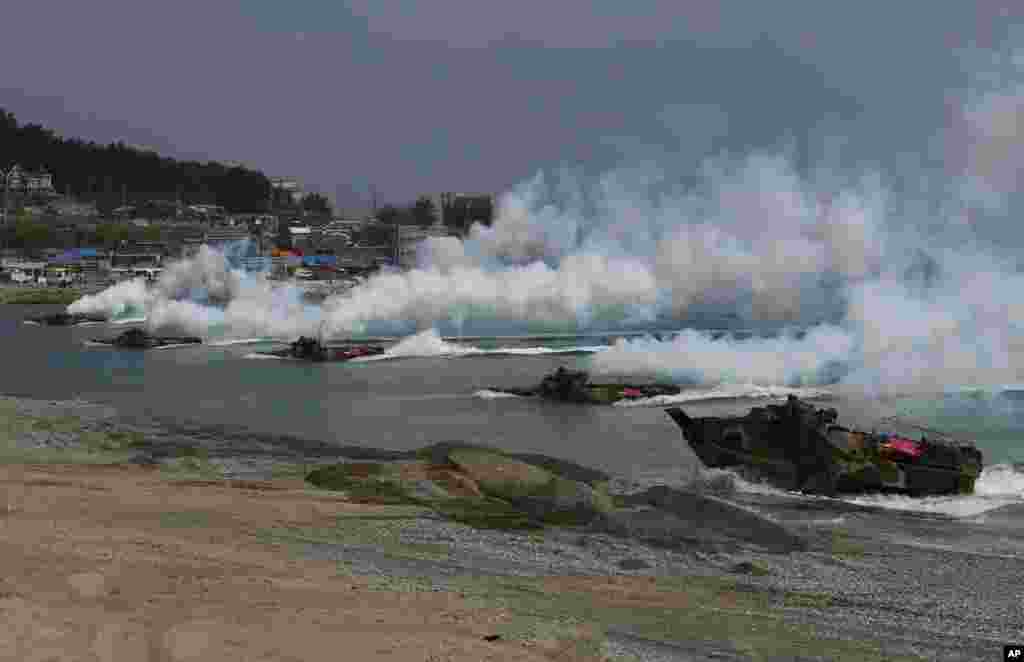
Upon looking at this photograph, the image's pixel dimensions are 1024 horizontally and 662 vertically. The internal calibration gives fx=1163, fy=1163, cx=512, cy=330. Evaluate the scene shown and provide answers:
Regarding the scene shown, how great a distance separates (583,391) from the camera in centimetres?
5450

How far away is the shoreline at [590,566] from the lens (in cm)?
1777

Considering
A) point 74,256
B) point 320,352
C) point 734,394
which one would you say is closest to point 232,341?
point 320,352

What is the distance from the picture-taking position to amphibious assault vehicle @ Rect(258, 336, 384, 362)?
76625mm

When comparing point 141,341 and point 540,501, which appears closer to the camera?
point 540,501

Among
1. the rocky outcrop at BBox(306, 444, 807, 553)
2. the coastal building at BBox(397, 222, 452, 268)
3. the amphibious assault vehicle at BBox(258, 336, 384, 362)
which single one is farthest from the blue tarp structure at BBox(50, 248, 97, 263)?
the rocky outcrop at BBox(306, 444, 807, 553)

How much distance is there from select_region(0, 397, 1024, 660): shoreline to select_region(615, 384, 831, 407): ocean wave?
21.9 meters

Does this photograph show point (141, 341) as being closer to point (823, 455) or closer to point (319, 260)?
point (823, 455)

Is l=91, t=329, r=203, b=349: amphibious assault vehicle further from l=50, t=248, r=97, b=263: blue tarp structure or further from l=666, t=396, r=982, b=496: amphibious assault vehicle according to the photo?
l=50, t=248, r=97, b=263: blue tarp structure

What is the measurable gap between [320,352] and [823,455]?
47.7m

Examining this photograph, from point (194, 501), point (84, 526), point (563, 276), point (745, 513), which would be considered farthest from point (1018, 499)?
point (563, 276)

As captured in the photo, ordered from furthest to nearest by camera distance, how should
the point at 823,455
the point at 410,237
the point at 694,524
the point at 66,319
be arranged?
the point at 410,237 → the point at 66,319 → the point at 823,455 → the point at 694,524

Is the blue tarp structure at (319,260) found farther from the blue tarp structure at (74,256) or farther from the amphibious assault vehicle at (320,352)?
the amphibious assault vehicle at (320,352)

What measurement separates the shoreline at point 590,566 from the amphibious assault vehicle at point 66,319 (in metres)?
85.7

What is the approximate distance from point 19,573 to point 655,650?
997 centimetres
